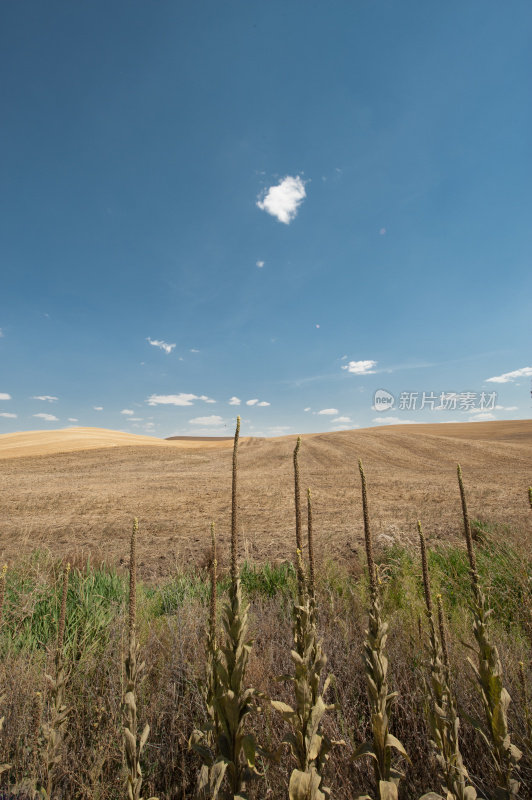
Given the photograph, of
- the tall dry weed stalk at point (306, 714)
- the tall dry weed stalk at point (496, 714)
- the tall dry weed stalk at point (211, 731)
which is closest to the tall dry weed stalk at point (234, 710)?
the tall dry weed stalk at point (211, 731)

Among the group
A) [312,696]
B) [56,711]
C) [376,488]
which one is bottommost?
[376,488]

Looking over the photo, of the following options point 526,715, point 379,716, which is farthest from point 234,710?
point 526,715

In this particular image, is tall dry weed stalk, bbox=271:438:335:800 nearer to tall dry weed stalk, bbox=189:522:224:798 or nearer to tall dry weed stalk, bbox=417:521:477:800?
tall dry weed stalk, bbox=189:522:224:798

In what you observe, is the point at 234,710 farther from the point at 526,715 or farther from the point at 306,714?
the point at 526,715

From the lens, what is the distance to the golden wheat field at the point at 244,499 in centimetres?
1073

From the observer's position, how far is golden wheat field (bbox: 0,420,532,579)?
35.2 feet

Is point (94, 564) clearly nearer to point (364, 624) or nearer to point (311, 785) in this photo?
point (364, 624)

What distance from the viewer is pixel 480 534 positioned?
8.84 metres

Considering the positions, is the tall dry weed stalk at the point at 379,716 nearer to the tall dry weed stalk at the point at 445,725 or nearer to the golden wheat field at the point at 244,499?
the tall dry weed stalk at the point at 445,725

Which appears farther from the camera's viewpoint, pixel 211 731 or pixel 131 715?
pixel 211 731

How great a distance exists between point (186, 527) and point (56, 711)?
38.8 feet

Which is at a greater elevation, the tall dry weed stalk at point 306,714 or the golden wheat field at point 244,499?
the tall dry weed stalk at point 306,714

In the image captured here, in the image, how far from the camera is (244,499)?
18484 millimetres

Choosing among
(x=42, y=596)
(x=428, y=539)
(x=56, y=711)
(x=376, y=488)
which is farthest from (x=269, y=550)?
(x=376, y=488)
